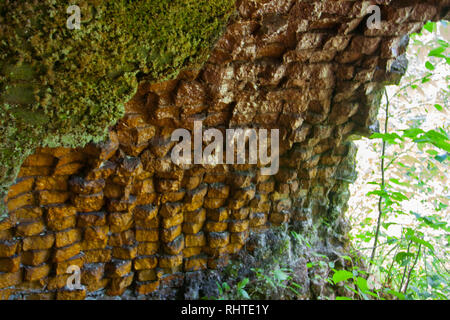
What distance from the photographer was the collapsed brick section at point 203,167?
178cm

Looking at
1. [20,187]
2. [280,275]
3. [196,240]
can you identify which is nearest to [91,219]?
[20,187]

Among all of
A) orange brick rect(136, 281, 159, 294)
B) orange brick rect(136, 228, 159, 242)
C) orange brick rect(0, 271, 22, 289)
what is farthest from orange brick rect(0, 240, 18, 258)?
orange brick rect(136, 281, 159, 294)

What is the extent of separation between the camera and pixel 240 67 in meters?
2.02

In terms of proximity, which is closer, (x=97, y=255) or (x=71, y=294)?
(x=71, y=294)

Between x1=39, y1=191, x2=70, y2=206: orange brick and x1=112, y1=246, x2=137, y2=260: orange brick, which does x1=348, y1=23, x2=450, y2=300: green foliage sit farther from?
x1=39, y1=191, x2=70, y2=206: orange brick

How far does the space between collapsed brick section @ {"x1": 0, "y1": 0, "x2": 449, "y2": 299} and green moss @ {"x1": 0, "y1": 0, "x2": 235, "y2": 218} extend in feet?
0.47

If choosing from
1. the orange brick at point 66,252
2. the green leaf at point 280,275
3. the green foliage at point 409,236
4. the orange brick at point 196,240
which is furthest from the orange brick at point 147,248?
the green foliage at point 409,236

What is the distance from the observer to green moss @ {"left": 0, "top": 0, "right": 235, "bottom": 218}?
1337mm

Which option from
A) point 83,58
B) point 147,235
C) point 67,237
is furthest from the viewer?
point 147,235

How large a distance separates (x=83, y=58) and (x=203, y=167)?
40.7 inches

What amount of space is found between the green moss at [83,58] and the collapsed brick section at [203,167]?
0.47ft

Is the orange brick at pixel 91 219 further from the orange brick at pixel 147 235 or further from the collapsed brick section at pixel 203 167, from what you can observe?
the orange brick at pixel 147 235

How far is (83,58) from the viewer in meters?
1.49

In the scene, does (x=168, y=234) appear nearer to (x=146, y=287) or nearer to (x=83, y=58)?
(x=146, y=287)
